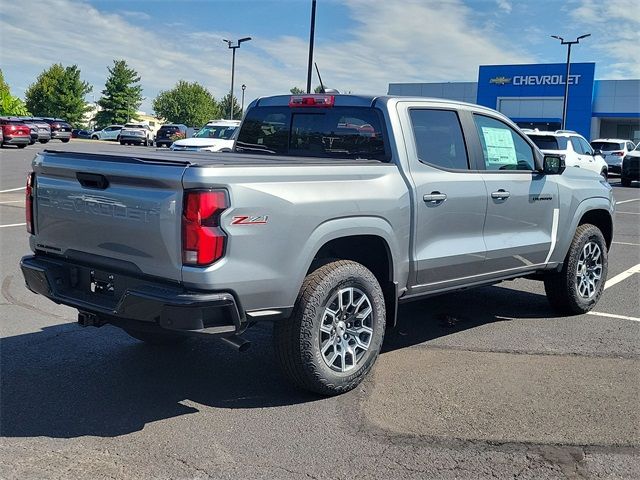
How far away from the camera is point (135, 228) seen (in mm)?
3721

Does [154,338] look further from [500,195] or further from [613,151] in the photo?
[613,151]

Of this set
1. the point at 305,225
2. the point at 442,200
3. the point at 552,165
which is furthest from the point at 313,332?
the point at 552,165

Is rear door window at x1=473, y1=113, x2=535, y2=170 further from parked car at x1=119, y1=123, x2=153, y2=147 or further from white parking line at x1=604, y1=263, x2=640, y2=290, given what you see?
parked car at x1=119, y1=123, x2=153, y2=147

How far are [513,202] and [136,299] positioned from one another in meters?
3.22

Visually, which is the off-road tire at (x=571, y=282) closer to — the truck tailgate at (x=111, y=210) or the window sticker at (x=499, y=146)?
the window sticker at (x=499, y=146)

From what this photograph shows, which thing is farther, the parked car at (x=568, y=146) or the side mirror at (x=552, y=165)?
the parked car at (x=568, y=146)

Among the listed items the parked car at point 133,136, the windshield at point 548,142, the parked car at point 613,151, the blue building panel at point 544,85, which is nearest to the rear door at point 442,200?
the windshield at point 548,142

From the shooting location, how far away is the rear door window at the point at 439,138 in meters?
4.92

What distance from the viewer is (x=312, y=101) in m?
5.30

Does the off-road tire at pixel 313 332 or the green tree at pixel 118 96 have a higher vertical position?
the green tree at pixel 118 96

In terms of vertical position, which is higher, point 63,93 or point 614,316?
point 63,93

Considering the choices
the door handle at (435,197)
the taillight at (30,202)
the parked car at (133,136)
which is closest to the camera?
the taillight at (30,202)

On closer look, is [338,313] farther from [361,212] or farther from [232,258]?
[232,258]

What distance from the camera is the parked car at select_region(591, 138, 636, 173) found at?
96.6 ft
